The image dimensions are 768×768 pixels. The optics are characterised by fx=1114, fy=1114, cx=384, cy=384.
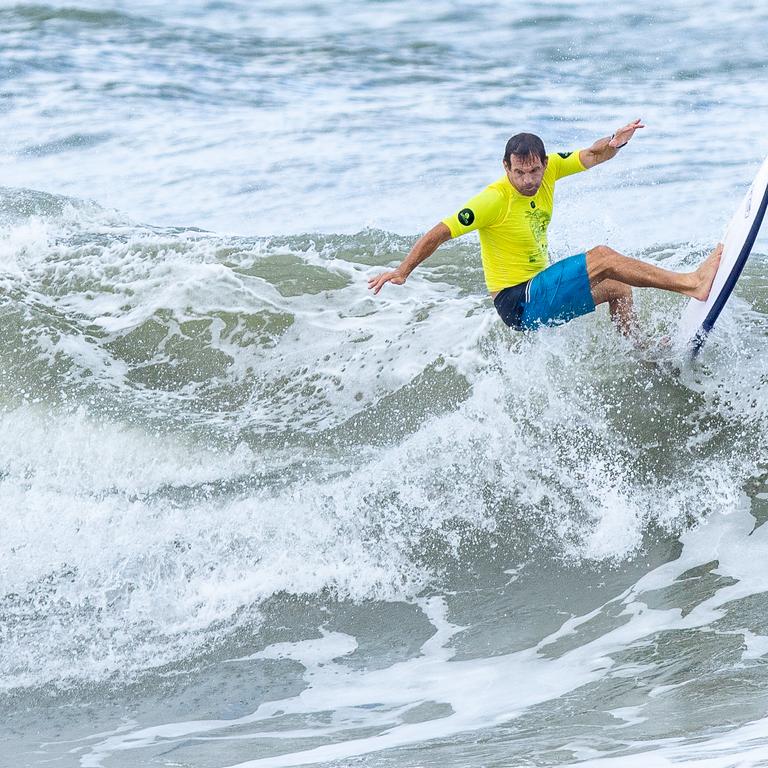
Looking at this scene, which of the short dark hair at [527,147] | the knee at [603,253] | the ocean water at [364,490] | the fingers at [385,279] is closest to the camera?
the ocean water at [364,490]

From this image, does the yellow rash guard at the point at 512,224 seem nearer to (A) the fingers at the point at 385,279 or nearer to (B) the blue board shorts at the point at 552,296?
(B) the blue board shorts at the point at 552,296

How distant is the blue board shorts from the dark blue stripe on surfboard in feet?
2.41

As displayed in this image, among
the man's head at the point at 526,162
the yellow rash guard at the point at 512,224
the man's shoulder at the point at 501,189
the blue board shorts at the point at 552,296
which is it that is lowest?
the blue board shorts at the point at 552,296

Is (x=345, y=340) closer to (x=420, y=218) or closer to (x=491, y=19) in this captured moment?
(x=420, y=218)

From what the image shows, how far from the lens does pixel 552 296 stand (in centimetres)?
666

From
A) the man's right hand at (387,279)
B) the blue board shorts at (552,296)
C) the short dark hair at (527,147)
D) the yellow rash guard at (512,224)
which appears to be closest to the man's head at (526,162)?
the short dark hair at (527,147)

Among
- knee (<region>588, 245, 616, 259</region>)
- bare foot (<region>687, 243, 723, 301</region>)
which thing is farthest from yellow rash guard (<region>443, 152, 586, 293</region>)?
bare foot (<region>687, 243, 723, 301</region>)

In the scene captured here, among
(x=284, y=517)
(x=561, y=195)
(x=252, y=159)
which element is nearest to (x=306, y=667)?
(x=284, y=517)

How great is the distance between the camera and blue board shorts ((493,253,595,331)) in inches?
260

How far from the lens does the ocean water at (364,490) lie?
16.2 ft

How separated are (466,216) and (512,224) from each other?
0.38 m

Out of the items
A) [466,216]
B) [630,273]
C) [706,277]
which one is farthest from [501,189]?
[706,277]

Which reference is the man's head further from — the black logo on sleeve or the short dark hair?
the black logo on sleeve

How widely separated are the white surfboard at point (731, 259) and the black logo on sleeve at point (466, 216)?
1.55m
